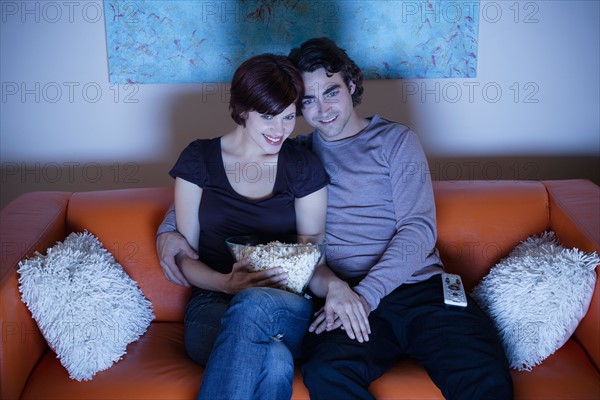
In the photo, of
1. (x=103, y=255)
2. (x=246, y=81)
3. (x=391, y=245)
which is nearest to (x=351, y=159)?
(x=391, y=245)

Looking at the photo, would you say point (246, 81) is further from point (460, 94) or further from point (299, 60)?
point (460, 94)

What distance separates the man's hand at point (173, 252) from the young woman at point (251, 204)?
0.02 m

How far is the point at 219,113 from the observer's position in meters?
2.45

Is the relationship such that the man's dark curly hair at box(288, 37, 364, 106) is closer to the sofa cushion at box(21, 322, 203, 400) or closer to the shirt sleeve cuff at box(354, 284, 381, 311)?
the shirt sleeve cuff at box(354, 284, 381, 311)

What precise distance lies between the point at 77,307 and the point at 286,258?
1.88ft

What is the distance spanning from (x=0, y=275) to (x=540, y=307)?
4.68ft

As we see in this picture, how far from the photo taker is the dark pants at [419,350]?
4.94 feet

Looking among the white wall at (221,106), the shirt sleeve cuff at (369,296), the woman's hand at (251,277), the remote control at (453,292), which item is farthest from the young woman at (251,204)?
the white wall at (221,106)

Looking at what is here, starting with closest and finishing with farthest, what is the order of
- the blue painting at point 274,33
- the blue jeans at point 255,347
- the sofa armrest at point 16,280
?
the blue jeans at point 255,347 < the sofa armrest at point 16,280 < the blue painting at point 274,33

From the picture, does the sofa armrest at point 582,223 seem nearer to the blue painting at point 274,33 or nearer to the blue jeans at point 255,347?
the blue painting at point 274,33

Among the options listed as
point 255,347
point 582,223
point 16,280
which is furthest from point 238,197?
point 582,223

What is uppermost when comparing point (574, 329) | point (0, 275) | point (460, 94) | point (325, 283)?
point (460, 94)

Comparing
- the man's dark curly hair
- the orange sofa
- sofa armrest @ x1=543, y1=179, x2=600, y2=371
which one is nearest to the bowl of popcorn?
the orange sofa

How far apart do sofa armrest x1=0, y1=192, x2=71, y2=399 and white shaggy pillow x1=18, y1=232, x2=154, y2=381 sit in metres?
0.04
